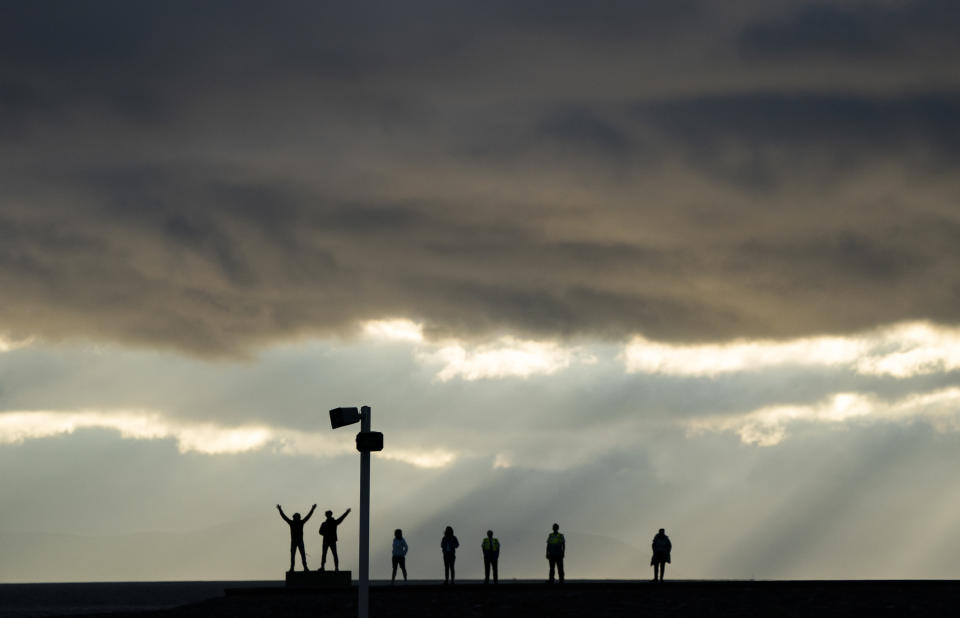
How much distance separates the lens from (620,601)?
33656mm

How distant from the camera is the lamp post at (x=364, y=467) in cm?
1947

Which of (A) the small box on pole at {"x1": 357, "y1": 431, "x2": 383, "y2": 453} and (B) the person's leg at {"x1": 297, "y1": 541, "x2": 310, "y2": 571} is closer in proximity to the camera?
(A) the small box on pole at {"x1": 357, "y1": 431, "x2": 383, "y2": 453}

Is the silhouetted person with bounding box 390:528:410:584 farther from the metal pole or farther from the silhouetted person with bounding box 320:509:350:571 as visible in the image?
the metal pole

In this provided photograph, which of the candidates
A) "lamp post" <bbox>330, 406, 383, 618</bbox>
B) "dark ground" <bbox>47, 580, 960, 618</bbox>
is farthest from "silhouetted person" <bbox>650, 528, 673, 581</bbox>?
"lamp post" <bbox>330, 406, 383, 618</bbox>

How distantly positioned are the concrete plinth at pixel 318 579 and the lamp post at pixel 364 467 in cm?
2111

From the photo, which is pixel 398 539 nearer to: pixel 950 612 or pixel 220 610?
pixel 220 610

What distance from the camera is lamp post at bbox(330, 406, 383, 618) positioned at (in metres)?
19.5

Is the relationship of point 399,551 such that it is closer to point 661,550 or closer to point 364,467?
point 661,550

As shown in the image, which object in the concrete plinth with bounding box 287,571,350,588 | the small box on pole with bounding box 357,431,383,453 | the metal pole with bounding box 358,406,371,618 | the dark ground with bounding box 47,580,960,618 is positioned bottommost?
the dark ground with bounding box 47,580,960,618

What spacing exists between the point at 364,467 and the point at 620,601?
15893mm

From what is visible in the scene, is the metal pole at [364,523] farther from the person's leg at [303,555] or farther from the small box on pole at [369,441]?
the person's leg at [303,555]

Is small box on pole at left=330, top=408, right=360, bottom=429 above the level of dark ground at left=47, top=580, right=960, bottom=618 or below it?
above

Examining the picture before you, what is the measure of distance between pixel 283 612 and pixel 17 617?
40.3 meters

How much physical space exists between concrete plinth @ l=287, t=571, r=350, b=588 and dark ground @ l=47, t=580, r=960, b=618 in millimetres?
1024
